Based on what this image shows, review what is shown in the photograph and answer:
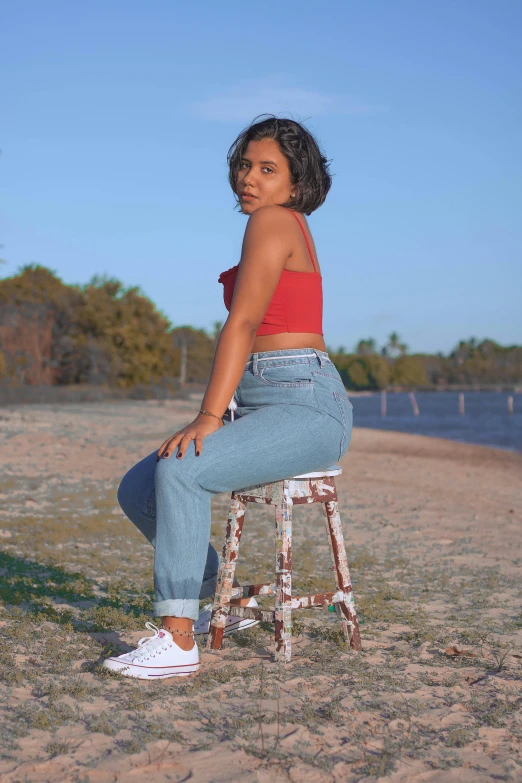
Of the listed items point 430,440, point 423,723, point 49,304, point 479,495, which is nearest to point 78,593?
point 423,723

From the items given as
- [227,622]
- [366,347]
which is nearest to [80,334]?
[227,622]

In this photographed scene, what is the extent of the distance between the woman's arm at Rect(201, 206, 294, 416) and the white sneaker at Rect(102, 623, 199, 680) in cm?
82

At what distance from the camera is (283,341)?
296cm

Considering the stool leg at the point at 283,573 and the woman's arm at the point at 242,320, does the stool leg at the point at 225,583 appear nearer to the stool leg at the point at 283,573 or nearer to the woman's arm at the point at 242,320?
the stool leg at the point at 283,573

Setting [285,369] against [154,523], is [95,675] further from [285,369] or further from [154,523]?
[285,369]

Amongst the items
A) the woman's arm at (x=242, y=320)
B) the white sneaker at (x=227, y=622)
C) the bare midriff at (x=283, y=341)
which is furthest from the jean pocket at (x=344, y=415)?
the white sneaker at (x=227, y=622)

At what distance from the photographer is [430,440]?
85.9ft

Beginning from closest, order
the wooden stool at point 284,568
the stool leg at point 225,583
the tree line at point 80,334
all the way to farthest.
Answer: the wooden stool at point 284,568 < the stool leg at point 225,583 < the tree line at point 80,334

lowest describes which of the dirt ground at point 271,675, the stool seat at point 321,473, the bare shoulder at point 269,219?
the dirt ground at point 271,675

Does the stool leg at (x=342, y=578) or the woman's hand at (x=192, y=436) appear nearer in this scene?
the woman's hand at (x=192, y=436)

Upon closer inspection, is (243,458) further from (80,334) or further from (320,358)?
(80,334)

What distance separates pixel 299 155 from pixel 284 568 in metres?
1.60

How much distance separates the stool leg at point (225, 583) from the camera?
3159mm

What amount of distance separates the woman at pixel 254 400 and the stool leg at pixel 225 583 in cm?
28
